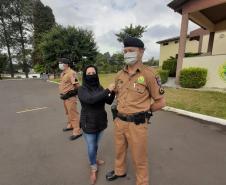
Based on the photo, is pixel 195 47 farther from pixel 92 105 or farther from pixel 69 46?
pixel 92 105

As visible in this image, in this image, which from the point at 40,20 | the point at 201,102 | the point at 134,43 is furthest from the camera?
the point at 40,20

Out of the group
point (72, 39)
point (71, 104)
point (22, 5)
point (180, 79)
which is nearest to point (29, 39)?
point (22, 5)

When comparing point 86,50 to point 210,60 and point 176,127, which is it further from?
point 176,127

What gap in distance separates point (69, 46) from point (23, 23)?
19.7m

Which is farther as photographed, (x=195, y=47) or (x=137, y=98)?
(x=195, y=47)

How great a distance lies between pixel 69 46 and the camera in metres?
21.4

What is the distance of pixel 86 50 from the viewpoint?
21922 millimetres

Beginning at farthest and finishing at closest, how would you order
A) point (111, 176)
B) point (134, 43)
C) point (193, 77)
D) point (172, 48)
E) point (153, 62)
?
1. point (153, 62)
2. point (172, 48)
3. point (193, 77)
4. point (111, 176)
5. point (134, 43)

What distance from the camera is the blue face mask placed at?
210 centimetres

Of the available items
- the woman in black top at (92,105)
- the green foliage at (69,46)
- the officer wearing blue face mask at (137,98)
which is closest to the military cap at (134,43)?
the officer wearing blue face mask at (137,98)

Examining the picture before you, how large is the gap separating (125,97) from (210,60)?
8.25 m

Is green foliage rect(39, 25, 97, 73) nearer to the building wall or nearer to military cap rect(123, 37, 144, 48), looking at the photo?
the building wall

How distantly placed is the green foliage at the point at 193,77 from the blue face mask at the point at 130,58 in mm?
7753

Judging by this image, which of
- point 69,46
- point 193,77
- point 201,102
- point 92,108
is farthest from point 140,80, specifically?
point 69,46
